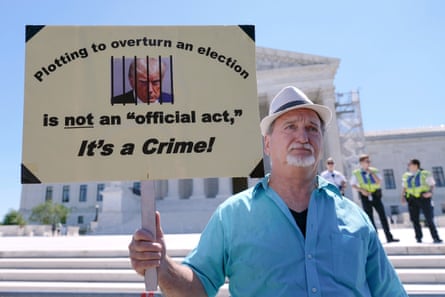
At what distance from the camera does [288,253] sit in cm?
166

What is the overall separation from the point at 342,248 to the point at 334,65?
31370 millimetres

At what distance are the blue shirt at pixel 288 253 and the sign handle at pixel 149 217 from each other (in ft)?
0.99

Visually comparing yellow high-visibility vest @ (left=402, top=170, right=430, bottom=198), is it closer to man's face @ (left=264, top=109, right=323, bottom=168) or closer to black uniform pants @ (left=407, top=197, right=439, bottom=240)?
black uniform pants @ (left=407, top=197, right=439, bottom=240)

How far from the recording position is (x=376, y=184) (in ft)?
25.5

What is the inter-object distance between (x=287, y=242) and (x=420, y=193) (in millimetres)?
7445

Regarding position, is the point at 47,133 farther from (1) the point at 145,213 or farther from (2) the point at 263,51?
(2) the point at 263,51

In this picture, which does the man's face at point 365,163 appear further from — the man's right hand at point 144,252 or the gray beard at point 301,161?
the man's right hand at point 144,252

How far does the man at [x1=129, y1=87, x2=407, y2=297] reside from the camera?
160 cm

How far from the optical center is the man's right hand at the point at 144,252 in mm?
1449

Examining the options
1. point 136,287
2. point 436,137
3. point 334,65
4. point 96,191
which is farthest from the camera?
point 96,191

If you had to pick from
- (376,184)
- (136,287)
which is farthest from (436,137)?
(136,287)

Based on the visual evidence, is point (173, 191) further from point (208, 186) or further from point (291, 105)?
point (291, 105)

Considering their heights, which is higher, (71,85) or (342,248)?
(71,85)

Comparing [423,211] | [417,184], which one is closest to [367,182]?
[417,184]
